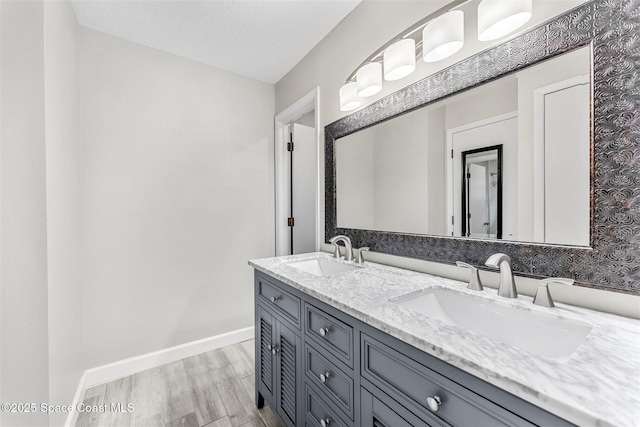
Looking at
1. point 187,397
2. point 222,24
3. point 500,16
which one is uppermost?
point 222,24

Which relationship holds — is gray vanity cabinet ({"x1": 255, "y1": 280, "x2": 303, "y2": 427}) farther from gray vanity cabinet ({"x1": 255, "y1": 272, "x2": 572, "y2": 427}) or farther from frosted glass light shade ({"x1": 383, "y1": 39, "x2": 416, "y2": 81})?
frosted glass light shade ({"x1": 383, "y1": 39, "x2": 416, "y2": 81})

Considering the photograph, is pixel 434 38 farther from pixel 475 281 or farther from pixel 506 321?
pixel 506 321

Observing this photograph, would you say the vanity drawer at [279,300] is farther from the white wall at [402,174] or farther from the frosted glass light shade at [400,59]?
the frosted glass light shade at [400,59]

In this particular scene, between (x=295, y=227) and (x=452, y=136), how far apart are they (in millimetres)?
1832

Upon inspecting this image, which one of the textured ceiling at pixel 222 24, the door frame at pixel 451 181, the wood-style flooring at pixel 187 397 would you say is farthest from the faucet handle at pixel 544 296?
the textured ceiling at pixel 222 24

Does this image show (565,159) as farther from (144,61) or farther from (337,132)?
(144,61)

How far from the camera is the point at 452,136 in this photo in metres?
1.21

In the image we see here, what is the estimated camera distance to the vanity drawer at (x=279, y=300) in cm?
→ 122

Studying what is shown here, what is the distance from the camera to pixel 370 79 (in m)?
1.48

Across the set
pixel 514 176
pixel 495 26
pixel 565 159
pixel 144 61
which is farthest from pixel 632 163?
pixel 144 61

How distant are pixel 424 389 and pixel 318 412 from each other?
60 cm

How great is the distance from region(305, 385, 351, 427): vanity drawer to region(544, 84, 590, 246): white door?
3.20 ft

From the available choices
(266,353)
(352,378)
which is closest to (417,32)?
(352,378)

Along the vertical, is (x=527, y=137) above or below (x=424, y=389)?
above
